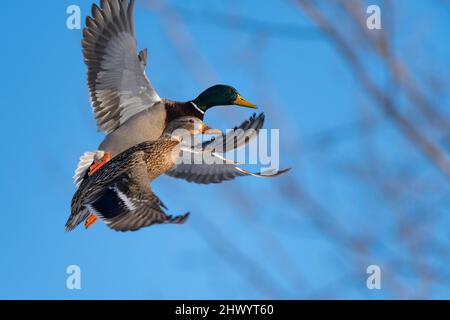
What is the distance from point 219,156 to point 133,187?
383 millimetres

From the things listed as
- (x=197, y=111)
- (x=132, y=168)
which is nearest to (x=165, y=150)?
(x=132, y=168)

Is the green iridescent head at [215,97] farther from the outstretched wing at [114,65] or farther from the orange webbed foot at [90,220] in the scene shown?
the orange webbed foot at [90,220]

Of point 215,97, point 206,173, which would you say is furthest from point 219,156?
point 215,97

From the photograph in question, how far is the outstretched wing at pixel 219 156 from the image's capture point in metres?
2.21

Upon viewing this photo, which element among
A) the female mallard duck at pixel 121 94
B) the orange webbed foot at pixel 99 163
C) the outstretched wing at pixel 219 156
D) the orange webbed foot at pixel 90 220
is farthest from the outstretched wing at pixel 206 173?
the orange webbed foot at pixel 90 220

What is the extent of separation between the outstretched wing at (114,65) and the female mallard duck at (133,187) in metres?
0.88

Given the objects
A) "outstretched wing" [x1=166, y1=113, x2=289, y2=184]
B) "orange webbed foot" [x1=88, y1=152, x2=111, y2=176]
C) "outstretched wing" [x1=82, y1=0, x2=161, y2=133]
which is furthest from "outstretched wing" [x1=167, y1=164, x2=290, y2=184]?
"outstretched wing" [x1=82, y1=0, x2=161, y2=133]

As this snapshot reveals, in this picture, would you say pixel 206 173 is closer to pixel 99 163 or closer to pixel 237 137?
pixel 99 163

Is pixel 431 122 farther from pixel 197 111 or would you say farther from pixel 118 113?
pixel 118 113

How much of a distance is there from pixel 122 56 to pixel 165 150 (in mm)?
1719

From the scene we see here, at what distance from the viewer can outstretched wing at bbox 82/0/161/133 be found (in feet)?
11.7
